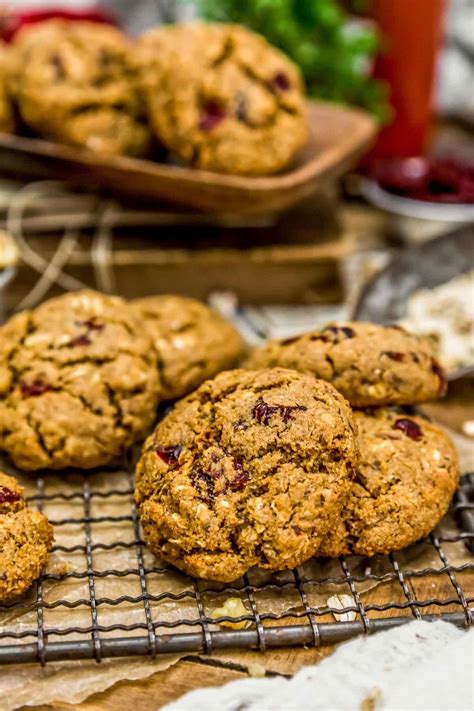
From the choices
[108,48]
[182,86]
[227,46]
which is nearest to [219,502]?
[182,86]

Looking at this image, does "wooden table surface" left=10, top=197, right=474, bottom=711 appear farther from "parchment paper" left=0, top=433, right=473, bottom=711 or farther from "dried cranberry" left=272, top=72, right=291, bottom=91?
"dried cranberry" left=272, top=72, right=291, bottom=91

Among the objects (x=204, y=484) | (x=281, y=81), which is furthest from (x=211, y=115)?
(x=204, y=484)

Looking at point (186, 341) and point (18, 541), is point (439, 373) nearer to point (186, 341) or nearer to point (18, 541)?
point (186, 341)

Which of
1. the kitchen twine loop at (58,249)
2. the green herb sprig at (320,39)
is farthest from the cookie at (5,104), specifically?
the green herb sprig at (320,39)

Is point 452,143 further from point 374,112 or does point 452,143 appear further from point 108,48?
point 108,48

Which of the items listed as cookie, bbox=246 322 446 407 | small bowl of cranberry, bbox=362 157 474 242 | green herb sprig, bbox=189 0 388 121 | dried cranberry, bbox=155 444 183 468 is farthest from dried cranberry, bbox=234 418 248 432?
green herb sprig, bbox=189 0 388 121
